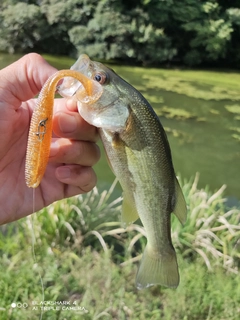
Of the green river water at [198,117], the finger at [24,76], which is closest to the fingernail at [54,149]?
the finger at [24,76]

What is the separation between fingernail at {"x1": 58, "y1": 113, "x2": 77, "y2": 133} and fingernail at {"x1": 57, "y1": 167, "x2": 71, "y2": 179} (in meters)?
0.24

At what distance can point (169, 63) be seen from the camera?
688 inches

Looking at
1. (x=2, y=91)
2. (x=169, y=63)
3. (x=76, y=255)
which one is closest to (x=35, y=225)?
(x=76, y=255)

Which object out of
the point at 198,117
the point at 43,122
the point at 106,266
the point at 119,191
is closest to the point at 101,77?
the point at 43,122

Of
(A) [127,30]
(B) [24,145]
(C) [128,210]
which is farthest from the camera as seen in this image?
(A) [127,30]

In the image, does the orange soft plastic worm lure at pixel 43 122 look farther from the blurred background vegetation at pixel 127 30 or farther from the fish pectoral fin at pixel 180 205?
the blurred background vegetation at pixel 127 30

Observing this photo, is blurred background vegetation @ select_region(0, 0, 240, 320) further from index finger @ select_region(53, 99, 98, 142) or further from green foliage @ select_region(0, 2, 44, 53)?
index finger @ select_region(53, 99, 98, 142)

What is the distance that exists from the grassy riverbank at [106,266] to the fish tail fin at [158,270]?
1.10 metres

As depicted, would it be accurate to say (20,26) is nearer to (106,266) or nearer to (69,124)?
(106,266)

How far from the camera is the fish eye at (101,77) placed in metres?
1.30

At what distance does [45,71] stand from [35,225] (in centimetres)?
204

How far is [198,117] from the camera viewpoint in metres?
10.5

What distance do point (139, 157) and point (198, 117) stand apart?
30.8 ft

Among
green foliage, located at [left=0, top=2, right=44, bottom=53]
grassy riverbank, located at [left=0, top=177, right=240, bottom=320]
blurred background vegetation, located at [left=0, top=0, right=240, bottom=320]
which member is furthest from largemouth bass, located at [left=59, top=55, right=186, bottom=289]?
green foliage, located at [left=0, top=2, right=44, bottom=53]
